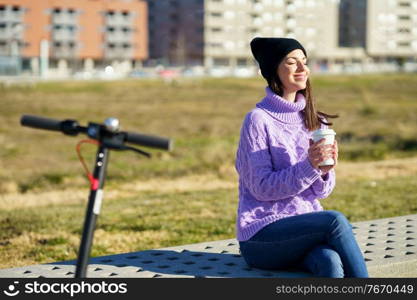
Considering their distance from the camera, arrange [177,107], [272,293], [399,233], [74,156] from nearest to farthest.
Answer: [272,293] < [399,233] < [74,156] < [177,107]

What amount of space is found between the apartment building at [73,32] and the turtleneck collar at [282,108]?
79.3 m

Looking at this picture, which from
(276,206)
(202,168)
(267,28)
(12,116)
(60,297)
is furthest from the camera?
(267,28)

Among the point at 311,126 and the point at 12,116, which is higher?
the point at 311,126

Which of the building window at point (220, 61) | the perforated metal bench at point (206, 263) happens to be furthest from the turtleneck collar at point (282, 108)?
the building window at point (220, 61)

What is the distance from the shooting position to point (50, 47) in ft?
278

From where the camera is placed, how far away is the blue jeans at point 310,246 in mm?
3258

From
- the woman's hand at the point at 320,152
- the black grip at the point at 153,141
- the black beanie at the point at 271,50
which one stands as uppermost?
the black beanie at the point at 271,50

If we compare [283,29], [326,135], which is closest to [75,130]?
[326,135]

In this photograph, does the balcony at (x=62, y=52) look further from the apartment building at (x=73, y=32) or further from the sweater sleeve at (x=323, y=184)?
the sweater sleeve at (x=323, y=184)

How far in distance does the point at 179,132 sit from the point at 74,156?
18.3 feet

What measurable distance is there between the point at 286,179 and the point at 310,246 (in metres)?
0.34

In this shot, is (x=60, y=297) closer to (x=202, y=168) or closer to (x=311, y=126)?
(x=311, y=126)

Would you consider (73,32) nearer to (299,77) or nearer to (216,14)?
(216,14)

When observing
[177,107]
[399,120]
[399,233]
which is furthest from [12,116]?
[399,233]
